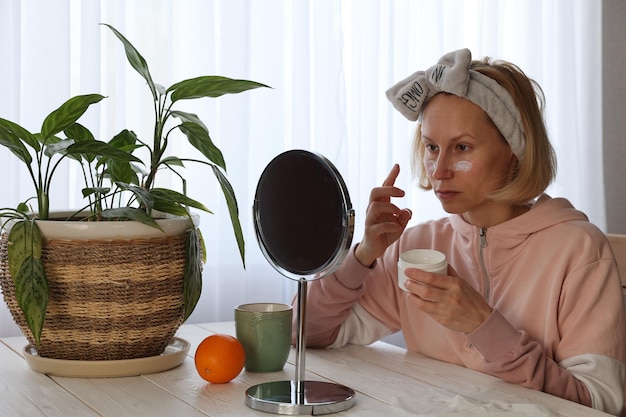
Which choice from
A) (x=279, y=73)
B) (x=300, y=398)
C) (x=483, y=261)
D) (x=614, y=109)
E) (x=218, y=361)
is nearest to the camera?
(x=300, y=398)

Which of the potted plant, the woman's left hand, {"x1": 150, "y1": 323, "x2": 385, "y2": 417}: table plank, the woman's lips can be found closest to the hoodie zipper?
the woman's lips

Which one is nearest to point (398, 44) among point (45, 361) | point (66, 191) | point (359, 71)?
point (359, 71)

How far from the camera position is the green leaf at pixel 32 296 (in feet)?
4.00

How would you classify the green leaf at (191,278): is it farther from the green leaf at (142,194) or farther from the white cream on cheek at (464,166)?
the white cream on cheek at (464,166)

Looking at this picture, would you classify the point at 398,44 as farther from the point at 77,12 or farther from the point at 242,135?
the point at 77,12

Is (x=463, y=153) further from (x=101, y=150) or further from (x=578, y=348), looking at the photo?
(x=101, y=150)

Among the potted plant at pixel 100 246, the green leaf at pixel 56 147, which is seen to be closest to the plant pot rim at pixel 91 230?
the potted plant at pixel 100 246

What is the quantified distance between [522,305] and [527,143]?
0.97 ft

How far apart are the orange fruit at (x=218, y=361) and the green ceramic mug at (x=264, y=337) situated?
0.19 feet

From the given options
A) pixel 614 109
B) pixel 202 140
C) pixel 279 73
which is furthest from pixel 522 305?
pixel 614 109

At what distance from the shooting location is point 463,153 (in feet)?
5.07

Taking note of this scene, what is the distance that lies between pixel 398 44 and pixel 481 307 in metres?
1.81

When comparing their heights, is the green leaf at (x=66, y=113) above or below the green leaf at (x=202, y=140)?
above

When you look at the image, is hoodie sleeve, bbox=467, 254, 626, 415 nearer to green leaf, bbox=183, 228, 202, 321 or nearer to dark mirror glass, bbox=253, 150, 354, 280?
dark mirror glass, bbox=253, 150, 354, 280
